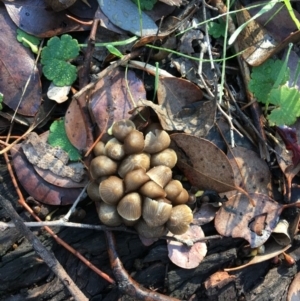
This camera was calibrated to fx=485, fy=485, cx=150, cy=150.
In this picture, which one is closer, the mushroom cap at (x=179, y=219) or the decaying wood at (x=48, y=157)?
the mushroom cap at (x=179, y=219)

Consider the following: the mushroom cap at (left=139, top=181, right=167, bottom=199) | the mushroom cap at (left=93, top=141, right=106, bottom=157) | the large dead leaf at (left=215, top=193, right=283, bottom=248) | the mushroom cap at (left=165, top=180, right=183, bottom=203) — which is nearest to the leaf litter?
the large dead leaf at (left=215, top=193, right=283, bottom=248)

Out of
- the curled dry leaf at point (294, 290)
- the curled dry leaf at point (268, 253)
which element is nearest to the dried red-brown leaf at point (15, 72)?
the curled dry leaf at point (268, 253)

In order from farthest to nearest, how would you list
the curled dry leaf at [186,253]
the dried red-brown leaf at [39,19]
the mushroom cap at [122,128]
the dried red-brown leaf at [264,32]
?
the dried red-brown leaf at [264,32], the dried red-brown leaf at [39,19], the curled dry leaf at [186,253], the mushroom cap at [122,128]

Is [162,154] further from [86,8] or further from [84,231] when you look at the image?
[86,8]

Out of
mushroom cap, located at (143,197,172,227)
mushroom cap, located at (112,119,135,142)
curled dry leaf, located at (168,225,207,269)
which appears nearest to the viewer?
mushroom cap, located at (143,197,172,227)

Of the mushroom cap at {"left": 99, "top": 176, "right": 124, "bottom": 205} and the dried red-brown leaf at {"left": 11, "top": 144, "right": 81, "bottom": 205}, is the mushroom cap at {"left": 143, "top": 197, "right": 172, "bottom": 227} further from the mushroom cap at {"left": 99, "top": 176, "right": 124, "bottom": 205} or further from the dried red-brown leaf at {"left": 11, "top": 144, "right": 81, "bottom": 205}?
the dried red-brown leaf at {"left": 11, "top": 144, "right": 81, "bottom": 205}

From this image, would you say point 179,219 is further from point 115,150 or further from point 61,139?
point 61,139

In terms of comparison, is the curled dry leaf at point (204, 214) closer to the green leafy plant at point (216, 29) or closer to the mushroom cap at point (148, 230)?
the mushroom cap at point (148, 230)

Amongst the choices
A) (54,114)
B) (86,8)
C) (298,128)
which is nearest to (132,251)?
(54,114)
